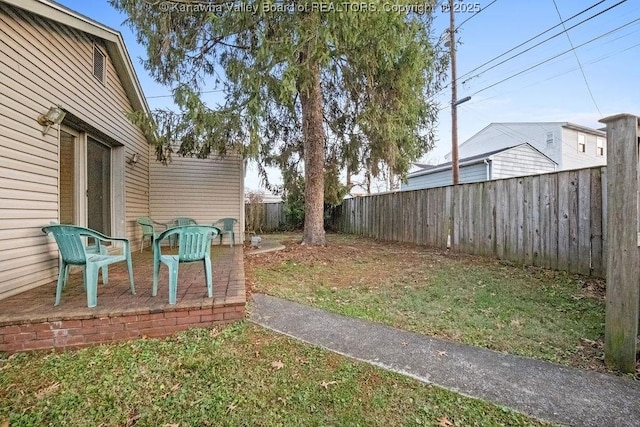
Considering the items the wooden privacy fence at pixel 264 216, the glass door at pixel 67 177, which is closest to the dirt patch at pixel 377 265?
the glass door at pixel 67 177

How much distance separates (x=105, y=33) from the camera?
5.34 m

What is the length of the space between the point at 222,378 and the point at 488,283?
399 centimetres

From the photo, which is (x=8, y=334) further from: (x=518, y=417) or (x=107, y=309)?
(x=518, y=417)

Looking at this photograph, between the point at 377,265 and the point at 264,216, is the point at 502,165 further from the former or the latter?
the point at 377,265

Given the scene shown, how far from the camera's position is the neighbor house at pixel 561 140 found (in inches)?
711

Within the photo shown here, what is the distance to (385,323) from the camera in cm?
337

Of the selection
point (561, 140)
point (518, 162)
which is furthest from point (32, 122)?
point (561, 140)

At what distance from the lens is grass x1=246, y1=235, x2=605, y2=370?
119 inches

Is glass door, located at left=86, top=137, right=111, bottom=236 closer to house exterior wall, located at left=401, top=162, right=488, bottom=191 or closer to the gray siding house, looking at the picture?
house exterior wall, located at left=401, top=162, right=488, bottom=191

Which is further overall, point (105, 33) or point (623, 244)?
point (105, 33)

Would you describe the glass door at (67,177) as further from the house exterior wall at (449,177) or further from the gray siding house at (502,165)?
the gray siding house at (502,165)

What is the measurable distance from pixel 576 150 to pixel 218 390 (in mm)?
22376

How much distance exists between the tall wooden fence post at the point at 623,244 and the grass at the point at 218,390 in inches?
48.8

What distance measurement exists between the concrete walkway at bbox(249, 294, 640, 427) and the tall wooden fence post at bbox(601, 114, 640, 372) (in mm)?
261
